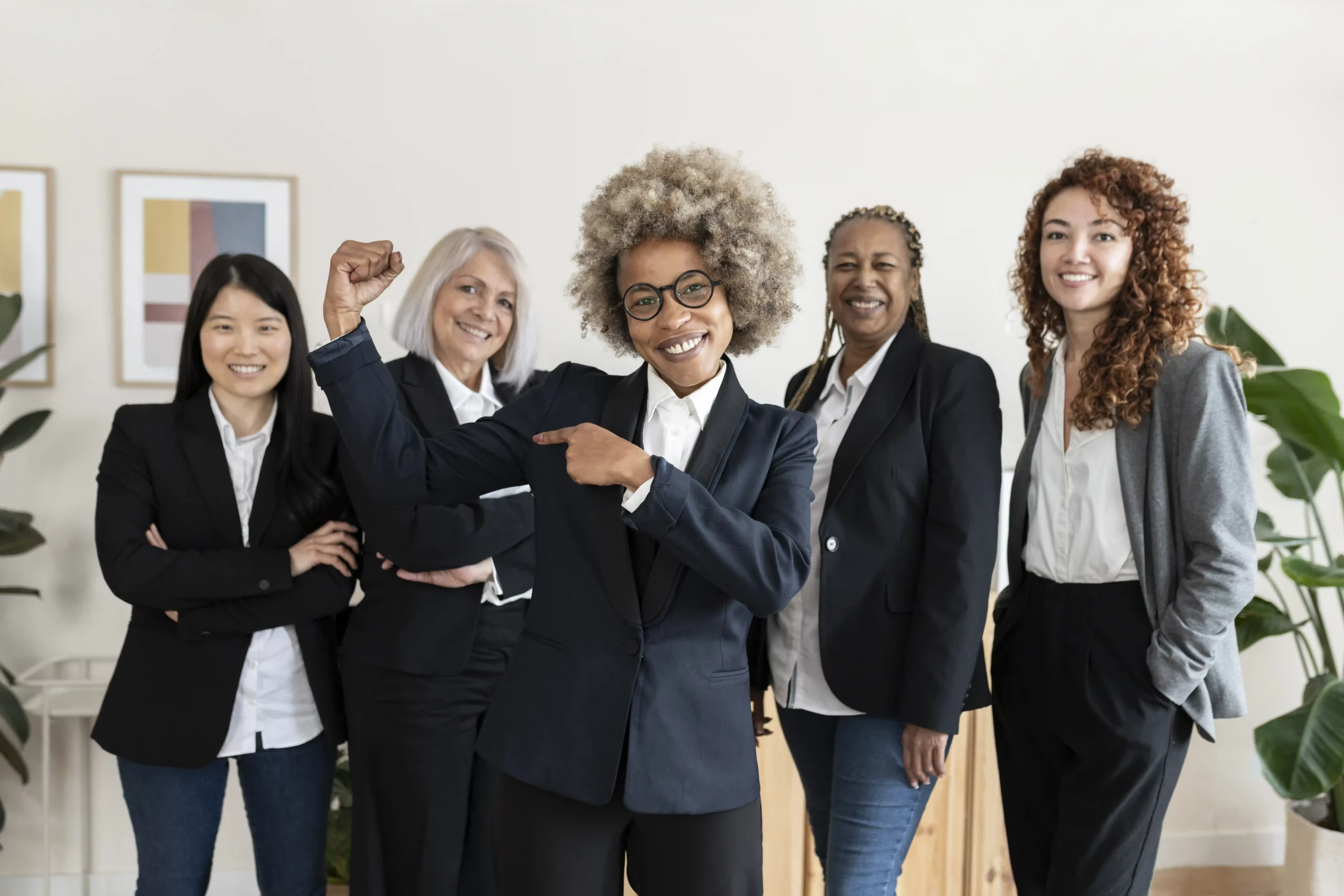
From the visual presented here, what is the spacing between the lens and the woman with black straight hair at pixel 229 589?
2.15 m

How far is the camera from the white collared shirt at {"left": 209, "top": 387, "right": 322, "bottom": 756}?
85.8 inches

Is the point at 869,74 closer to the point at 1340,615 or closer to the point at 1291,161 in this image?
the point at 1291,161

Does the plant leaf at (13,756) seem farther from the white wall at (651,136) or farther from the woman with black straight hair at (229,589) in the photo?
the woman with black straight hair at (229,589)

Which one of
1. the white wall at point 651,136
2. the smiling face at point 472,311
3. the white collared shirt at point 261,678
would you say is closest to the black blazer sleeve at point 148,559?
the white collared shirt at point 261,678

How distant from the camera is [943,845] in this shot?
113 inches

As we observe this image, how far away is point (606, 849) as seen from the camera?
4.61 ft

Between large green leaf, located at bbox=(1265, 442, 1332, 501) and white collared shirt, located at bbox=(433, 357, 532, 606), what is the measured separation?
101 inches

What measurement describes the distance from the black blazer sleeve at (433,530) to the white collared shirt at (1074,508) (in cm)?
115

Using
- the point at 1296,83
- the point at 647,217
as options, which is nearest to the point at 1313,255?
→ the point at 1296,83

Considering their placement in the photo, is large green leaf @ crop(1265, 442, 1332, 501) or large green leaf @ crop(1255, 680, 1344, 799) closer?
large green leaf @ crop(1255, 680, 1344, 799)

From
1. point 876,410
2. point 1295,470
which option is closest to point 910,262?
point 876,410

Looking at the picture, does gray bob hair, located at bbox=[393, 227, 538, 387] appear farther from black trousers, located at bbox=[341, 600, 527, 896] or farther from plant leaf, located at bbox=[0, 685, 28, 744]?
plant leaf, located at bbox=[0, 685, 28, 744]

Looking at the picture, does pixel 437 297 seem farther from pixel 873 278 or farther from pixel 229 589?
pixel 873 278

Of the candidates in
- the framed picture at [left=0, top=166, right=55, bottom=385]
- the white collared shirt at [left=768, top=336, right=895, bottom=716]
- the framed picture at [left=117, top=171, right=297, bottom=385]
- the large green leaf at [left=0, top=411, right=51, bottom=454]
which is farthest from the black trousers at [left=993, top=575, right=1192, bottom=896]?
the framed picture at [left=0, top=166, right=55, bottom=385]
